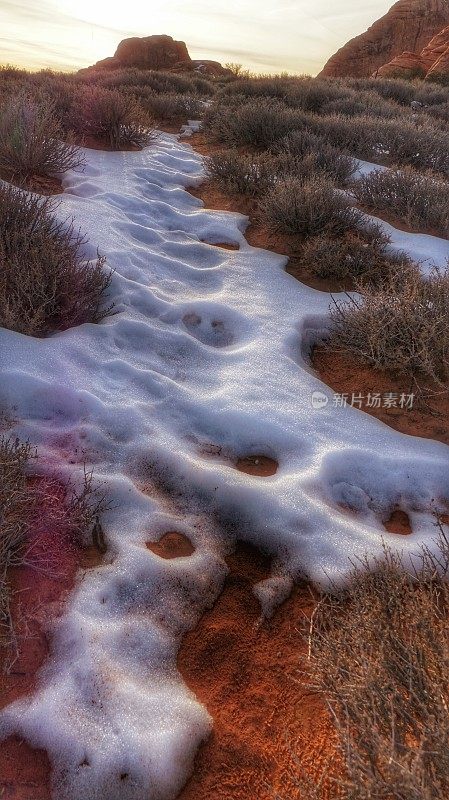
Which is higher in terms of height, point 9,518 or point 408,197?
point 408,197

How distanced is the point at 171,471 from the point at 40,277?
1.36m

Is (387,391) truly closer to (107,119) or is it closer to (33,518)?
(33,518)

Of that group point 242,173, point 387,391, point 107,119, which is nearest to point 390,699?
point 387,391

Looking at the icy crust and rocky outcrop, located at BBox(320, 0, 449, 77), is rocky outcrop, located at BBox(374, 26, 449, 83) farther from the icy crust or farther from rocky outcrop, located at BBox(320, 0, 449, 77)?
the icy crust

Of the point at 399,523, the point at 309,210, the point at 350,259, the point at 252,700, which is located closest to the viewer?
the point at 252,700

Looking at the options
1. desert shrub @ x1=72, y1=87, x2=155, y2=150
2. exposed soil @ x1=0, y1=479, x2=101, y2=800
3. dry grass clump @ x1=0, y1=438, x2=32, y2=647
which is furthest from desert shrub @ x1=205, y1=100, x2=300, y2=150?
exposed soil @ x1=0, y1=479, x2=101, y2=800

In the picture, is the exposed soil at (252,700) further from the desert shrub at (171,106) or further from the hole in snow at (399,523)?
the desert shrub at (171,106)

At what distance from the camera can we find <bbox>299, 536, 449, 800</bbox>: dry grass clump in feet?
3.51

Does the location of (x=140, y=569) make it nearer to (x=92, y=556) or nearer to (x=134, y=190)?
(x=92, y=556)

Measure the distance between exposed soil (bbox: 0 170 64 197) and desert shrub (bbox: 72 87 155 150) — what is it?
177cm

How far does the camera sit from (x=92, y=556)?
192cm

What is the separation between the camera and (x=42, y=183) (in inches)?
183

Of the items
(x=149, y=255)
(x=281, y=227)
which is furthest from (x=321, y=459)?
(x=281, y=227)

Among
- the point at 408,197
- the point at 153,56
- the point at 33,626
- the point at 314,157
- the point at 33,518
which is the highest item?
the point at 153,56
